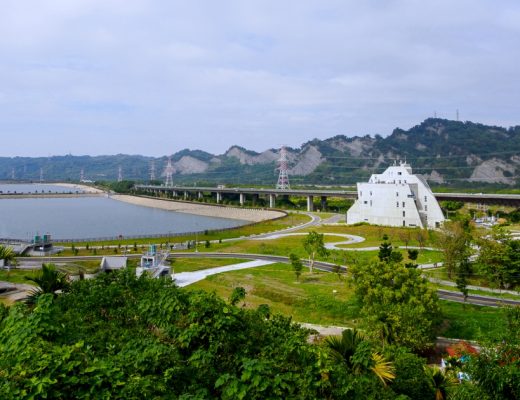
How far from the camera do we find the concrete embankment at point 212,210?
106287mm

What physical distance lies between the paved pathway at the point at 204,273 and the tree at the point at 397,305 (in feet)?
51.7

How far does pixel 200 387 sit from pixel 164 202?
468 feet

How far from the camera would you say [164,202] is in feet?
489

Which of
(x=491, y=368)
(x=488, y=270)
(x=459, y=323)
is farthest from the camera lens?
(x=488, y=270)

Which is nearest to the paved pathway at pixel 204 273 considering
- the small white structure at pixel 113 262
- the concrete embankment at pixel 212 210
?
the small white structure at pixel 113 262

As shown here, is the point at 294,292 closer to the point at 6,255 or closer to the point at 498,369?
the point at 498,369

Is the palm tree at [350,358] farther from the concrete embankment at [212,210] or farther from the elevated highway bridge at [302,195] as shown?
the concrete embankment at [212,210]

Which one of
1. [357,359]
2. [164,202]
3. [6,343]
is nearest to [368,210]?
[357,359]

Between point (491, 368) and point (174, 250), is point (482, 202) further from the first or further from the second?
point (491, 368)

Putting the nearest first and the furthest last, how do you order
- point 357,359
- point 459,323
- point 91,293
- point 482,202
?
1. point 357,359
2. point 91,293
3. point 459,323
4. point 482,202

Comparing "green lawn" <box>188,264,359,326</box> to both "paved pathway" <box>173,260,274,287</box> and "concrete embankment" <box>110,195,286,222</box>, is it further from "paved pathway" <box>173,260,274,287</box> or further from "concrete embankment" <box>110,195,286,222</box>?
"concrete embankment" <box>110,195,286,222</box>

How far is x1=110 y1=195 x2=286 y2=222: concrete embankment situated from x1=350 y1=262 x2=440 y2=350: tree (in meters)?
68.8

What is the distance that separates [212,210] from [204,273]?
3207 inches

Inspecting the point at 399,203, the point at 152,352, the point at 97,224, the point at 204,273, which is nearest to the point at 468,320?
the point at 204,273
